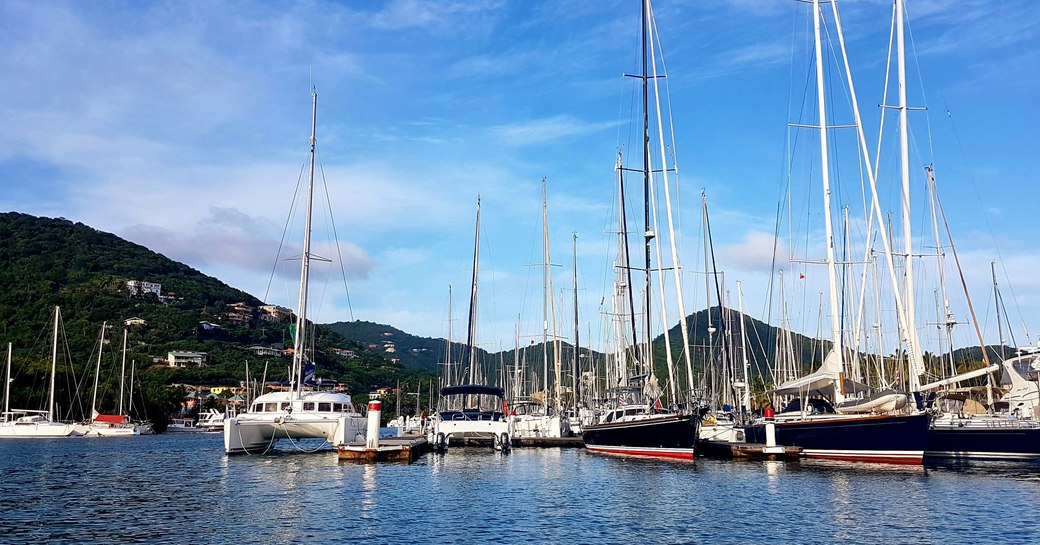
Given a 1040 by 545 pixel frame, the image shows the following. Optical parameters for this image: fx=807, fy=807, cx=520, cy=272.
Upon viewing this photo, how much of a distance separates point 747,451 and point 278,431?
25.2m

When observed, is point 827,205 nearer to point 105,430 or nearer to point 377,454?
point 377,454

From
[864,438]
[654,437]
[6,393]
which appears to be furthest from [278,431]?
[6,393]

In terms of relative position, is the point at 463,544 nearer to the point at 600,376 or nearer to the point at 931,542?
the point at 931,542

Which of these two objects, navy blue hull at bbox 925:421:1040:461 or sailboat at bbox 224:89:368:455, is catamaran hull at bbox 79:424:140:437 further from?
navy blue hull at bbox 925:421:1040:461

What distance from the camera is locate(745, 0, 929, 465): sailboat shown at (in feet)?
120

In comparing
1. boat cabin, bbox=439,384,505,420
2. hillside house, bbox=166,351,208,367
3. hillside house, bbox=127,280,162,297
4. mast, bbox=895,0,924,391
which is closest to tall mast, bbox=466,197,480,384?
boat cabin, bbox=439,384,505,420

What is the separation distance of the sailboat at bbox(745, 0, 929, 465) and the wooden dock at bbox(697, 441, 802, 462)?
720 mm

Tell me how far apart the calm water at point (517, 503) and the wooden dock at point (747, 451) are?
1411 mm

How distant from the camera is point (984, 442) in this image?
3872cm

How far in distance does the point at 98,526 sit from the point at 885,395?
3168 centimetres

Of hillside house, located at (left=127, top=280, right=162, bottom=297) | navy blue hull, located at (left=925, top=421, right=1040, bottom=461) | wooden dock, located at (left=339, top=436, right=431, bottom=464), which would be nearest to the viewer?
navy blue hull, located at (left=925, top=421, right=1040, bottom=461)

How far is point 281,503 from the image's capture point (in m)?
25.7

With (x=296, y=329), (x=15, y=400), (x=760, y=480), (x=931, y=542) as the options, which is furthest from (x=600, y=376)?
(x=931, y=542)

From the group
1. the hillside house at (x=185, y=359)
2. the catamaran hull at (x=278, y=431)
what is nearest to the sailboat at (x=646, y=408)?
the catamaran hull at (x=278, y=431)
